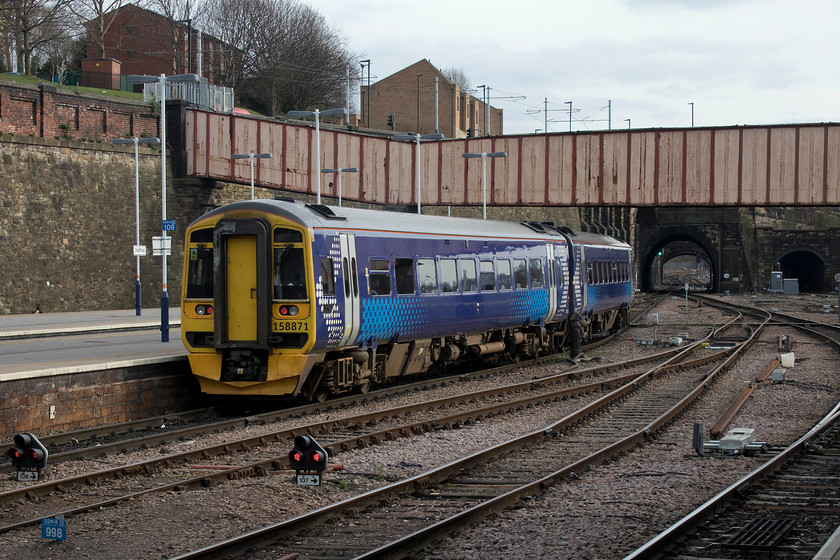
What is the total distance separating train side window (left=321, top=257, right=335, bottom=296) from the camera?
14.4 meters

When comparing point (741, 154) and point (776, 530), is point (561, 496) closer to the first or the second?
point (776, 530)

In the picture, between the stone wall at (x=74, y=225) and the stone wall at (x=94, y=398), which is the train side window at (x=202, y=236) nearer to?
the stone wall at (x=94, y=398)

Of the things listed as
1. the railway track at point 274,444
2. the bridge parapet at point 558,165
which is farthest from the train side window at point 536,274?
the bridge parapet at point 558,165

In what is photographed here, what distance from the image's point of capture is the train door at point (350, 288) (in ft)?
49.4

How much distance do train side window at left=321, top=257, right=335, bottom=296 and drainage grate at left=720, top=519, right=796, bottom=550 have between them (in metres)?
7.66

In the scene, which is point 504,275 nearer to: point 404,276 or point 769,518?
point 404,276

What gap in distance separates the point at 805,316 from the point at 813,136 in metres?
10.8

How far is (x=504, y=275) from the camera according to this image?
2088 cm

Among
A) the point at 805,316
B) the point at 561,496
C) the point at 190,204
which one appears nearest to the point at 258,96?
the point at 190,204

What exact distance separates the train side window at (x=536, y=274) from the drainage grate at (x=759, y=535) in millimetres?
14196

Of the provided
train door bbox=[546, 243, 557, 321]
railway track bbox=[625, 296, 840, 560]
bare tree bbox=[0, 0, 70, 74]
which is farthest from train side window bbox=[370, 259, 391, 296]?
bare tree bbox=[0, 0, 70, 74]

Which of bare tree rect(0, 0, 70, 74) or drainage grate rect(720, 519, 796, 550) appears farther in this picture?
bare tree rect(0, 0, 70, 74)

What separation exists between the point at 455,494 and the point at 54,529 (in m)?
3.64

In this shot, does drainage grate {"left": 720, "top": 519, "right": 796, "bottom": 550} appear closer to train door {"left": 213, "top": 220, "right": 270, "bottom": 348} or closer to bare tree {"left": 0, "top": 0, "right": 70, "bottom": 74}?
train door {"left": 213, "top": 220, "right": 270, "bottom": 348}
